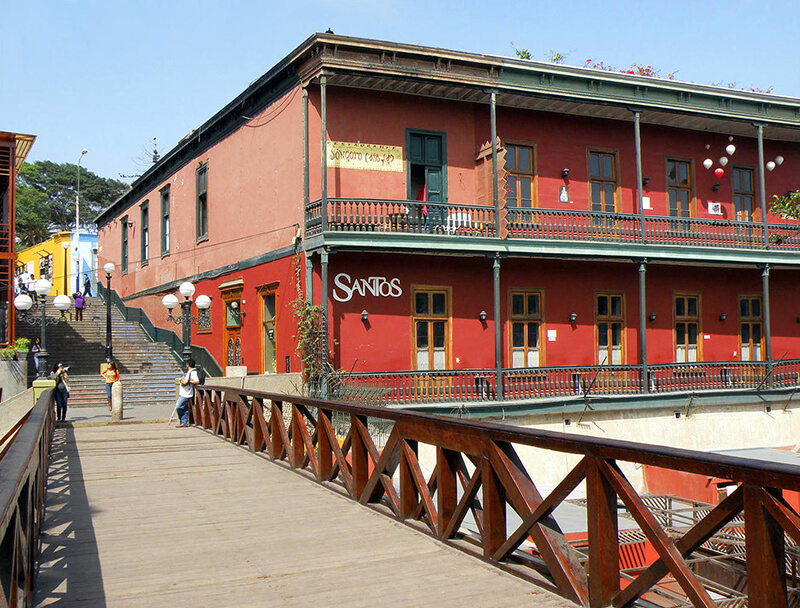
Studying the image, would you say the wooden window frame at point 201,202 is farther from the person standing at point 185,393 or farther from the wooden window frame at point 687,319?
the wooden window frame at point 687,319

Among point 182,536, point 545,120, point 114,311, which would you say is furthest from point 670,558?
point 114,311

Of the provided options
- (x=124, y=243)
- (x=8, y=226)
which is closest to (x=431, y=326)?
(x=8, y=226)

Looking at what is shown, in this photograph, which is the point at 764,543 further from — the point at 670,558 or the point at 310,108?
the point at 310,108

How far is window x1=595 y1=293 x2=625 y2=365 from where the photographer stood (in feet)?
70.2

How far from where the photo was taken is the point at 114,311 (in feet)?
112

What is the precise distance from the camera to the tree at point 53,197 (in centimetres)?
6156

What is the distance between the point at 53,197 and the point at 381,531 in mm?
73670

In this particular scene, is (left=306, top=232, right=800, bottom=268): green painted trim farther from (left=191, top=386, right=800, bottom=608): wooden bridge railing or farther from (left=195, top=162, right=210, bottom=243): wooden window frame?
(left=191, top=386, right=800, bottom=608): wooden bridge railing

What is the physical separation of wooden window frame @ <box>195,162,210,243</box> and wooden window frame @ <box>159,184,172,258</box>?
3635 mm

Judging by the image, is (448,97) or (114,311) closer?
(448,97)

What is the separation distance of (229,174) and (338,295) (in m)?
6.79

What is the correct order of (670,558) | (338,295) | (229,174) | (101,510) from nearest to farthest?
(670,558), (101,510), (338,295), (229,174)

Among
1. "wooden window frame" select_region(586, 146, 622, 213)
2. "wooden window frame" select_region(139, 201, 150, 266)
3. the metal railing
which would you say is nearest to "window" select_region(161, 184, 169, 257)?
"wooden window frame" select_region(139, 201, 150, 266)

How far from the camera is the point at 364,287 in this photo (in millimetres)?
18625
